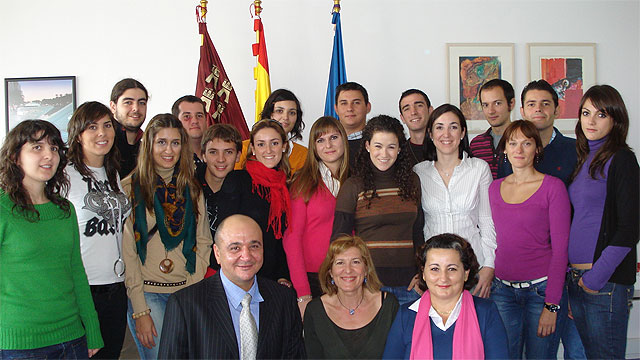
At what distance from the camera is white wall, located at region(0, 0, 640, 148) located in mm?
4648

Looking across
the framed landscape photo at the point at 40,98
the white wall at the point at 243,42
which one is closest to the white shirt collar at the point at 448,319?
the white wall at the point at 243,42

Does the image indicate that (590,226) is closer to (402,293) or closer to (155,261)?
(402,293)

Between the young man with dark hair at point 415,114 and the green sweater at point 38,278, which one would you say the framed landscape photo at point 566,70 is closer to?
the young man with dark hair at point 415,114

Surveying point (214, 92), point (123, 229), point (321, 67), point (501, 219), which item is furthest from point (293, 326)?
point (321, 67)

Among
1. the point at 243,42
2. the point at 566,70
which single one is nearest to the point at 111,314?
the point at 243,42

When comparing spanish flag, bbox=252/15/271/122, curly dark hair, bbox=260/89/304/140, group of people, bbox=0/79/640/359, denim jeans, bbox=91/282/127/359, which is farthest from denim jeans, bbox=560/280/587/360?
spanish flag, bbox=252/15/271/122

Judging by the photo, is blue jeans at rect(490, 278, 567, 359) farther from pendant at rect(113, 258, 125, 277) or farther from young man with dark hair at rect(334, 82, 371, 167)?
pendant at rect(113, 258, 125, 277)

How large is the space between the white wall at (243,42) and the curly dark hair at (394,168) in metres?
2.29

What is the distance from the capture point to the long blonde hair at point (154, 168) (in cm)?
243

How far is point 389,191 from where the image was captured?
246 cm

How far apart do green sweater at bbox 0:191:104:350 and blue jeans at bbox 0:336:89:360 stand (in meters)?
0.02

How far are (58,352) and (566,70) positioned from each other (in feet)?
16.8

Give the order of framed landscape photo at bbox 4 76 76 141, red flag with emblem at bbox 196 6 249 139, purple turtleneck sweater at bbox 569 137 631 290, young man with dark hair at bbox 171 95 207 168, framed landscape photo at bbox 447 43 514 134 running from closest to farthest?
purple turtleneck sweater at bbox 569 137 631 290 → young man with dark hair at bbox 171 95 207 168 → red flag with emblem at bbox 196 6 249 139 → framed landscape photo at bbox 4 76 76 141 → framed landscape photo at bbox 447 43 514 134

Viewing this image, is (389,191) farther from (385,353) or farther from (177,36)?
(177,36)
